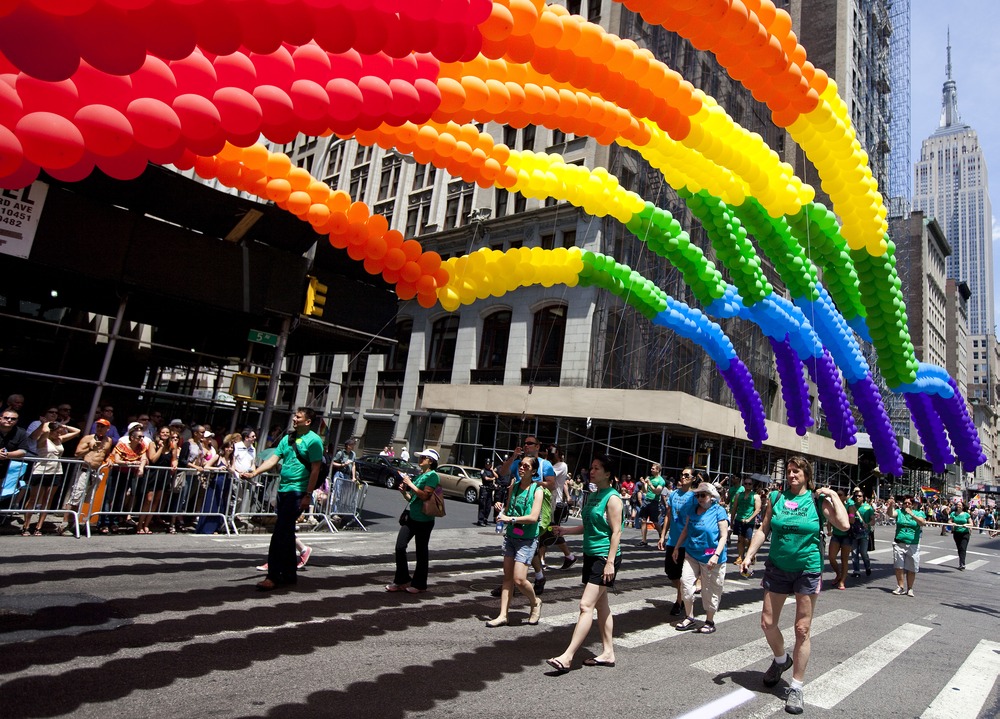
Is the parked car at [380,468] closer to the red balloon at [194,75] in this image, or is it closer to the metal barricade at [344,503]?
the metal barricade at [344,503]

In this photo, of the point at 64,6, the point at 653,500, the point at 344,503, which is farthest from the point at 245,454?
the point at 64,6

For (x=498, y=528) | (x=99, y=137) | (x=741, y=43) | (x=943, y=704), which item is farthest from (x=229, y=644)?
(x=498, y=528)

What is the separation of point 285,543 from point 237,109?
A: 4441 mm

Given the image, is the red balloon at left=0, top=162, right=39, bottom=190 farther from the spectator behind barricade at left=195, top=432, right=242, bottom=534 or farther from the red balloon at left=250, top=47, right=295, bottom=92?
the spectator behind barricade at left=195, top=432, right=242, bottom=534

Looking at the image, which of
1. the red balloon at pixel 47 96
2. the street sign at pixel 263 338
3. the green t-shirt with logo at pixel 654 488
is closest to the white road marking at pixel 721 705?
the red balloon at pixel 47 96

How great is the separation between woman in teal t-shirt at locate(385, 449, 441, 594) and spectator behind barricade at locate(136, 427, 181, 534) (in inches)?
194

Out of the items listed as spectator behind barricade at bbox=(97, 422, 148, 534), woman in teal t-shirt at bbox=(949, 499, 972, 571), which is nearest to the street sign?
spectator behind barricade at bbox=(97, 422, 148, 534)

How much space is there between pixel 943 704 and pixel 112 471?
1060 cm

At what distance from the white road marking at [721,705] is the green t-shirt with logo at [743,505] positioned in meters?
7.21

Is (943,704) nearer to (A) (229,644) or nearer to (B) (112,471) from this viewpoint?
(A) (229,644)

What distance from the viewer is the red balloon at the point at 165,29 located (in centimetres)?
364

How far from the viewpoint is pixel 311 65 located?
5242mm

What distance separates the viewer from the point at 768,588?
5.44 m

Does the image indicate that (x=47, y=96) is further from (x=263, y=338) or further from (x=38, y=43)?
(x=263, y=338)
